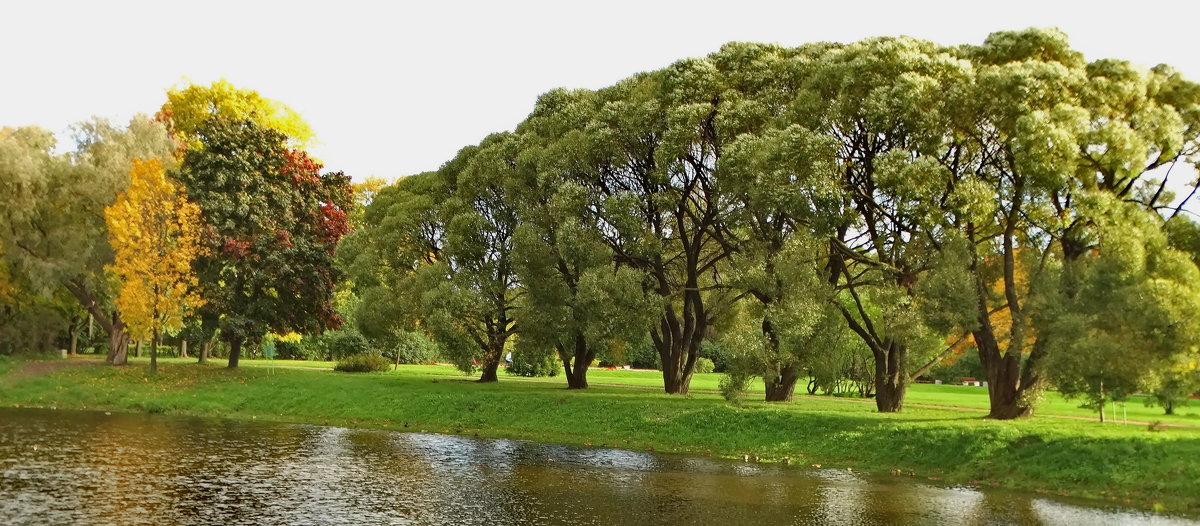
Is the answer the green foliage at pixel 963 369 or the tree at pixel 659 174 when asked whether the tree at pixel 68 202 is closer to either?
the tree at pixel 659 174

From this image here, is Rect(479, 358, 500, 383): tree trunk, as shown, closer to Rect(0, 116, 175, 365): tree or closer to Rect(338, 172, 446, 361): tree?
Rect(338, 172, 446, 361): tree

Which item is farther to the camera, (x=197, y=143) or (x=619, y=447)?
(x=197, y=143)

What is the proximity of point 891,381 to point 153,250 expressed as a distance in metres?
40.6

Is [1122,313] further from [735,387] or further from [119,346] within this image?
[119,346]

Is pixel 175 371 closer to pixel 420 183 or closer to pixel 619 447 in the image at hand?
pixel 420 183

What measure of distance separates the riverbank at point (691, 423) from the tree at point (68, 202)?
6019mm

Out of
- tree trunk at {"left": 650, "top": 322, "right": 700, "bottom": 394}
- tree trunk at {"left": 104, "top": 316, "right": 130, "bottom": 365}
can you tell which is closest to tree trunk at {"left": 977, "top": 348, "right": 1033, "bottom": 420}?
tree trunk at {"left": 650, "top": 322, "right": 700, "bottom": 394}

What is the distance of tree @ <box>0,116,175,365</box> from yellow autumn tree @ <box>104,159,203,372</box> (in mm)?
3600

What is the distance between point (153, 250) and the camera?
49812 millimetres

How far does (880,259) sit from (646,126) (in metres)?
12.4

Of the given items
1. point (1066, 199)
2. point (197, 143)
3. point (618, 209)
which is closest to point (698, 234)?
point (618, 209)

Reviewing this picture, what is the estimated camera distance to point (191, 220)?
51.3 metres

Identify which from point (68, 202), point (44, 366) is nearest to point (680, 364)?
point (44, 366)

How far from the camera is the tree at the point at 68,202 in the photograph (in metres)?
52.4
